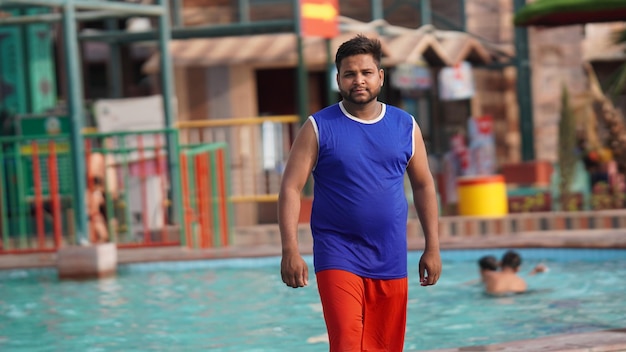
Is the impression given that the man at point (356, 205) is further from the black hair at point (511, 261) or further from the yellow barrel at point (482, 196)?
the yellow barrel at point (482, 196)

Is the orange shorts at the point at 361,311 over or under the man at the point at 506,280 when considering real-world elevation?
over

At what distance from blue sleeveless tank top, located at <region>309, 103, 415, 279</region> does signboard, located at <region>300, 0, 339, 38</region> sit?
32.0 ft

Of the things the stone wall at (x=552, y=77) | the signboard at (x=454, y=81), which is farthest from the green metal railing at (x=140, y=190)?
the stone wall at (x=552, y=77)

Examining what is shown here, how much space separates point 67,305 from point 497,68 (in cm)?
1117

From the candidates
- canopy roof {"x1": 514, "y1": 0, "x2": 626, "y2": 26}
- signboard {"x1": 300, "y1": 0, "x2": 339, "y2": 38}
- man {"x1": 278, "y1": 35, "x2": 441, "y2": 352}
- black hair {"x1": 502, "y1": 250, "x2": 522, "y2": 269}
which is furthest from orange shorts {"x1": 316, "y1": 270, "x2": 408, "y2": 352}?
signboard {"x1": 300, "y1": 0, "x2": 339, "y2": 38}

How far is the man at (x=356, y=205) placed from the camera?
479 centimetres

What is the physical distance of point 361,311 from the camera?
16.0 feet

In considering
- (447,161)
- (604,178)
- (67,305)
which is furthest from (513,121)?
(67,305)

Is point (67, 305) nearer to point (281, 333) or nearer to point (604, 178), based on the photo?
point (281, 333)

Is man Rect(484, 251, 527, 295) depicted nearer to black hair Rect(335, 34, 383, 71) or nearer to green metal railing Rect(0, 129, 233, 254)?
green metal railing Rect(0, 129, 233, 254)

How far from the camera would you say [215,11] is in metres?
19.6

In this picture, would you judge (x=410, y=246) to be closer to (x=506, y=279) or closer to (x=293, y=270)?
(x=506, y=279)

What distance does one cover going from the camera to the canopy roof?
11.5m

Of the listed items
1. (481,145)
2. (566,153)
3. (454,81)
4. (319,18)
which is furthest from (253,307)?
(454,81)
